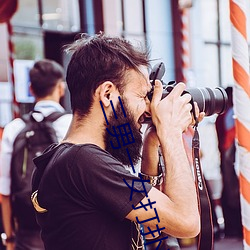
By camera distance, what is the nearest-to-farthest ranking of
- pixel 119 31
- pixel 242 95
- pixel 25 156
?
pixel 242 95, pixel 25 156, pixel 119 31

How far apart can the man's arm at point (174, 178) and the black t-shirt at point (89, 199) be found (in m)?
0.05

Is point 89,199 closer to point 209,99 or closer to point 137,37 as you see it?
point 209,99

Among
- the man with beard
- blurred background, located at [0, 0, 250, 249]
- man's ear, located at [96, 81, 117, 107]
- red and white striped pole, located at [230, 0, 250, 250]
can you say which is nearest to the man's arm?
the man with beard

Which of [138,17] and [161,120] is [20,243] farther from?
[138,17]

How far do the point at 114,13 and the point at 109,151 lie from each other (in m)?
6.24

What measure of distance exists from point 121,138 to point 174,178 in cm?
18

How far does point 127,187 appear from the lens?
1333 mm

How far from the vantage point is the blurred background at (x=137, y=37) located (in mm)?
5137

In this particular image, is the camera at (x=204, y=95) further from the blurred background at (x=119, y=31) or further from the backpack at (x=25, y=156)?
the blurred background at (x=119, y=31)

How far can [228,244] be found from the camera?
219 inches

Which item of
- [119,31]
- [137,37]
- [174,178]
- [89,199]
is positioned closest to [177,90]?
[174,178]

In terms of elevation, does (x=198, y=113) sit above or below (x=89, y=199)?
above

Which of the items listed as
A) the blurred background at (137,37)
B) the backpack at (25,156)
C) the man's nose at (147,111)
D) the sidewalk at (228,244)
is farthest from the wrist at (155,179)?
the sidewalk at (228,244)

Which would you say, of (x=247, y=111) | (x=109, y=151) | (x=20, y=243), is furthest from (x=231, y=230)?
(x=109, y=151)
